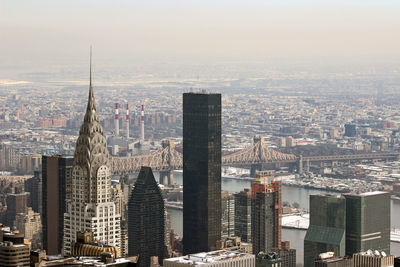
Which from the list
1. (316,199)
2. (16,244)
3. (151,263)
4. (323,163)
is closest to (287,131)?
(323,163)

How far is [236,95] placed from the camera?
117 ft

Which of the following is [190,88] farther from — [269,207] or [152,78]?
[269,207]

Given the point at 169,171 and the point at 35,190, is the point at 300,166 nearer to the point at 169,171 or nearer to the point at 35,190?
the point at 169,171

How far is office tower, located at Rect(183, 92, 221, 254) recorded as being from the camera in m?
26.2

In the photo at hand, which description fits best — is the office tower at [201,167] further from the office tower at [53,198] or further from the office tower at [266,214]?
the office tower at [53,198]

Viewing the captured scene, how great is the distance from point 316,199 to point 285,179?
47.0ft

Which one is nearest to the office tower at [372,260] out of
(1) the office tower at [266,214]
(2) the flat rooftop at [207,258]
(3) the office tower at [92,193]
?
(2) the flat rooftop at [207,258]

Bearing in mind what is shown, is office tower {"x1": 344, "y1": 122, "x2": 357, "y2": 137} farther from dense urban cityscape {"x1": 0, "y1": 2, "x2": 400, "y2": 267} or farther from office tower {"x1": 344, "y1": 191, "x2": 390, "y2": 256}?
office tower {"x1": 344, "y1": 191, "x2": 390, "y2": 256}

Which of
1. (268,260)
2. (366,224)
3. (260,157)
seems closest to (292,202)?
(366,224)

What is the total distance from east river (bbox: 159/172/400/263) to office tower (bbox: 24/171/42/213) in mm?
3662

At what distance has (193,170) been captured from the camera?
27.6 metres

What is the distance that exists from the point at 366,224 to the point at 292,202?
27.8 feet

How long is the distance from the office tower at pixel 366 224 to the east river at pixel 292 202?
610mm

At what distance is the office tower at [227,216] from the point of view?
25850 millimetres
